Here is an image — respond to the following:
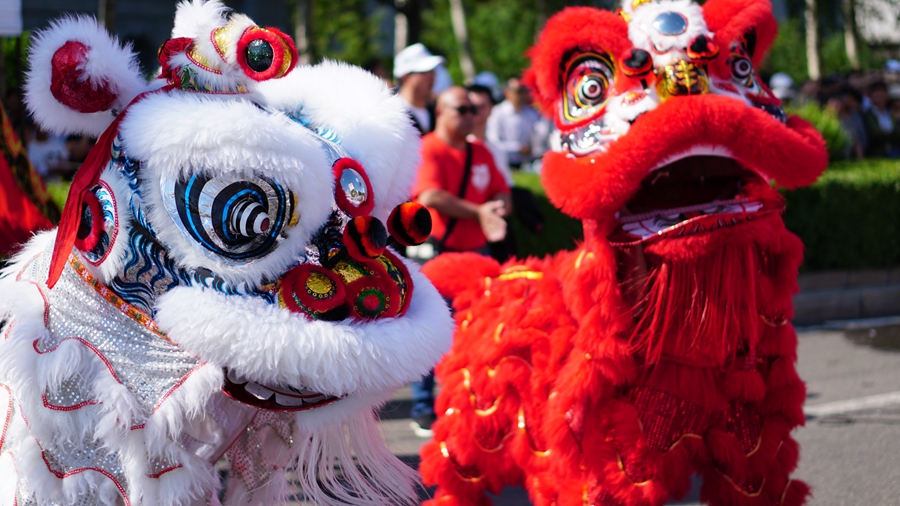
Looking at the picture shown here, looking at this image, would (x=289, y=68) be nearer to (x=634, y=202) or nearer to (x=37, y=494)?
(x=37, y=494)

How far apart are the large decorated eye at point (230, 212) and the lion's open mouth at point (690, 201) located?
133cm

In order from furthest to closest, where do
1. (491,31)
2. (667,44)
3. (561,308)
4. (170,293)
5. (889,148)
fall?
1. (491,31)
2. (889,148)
3. (561,308)
4. (667,44)
5. (170,293)

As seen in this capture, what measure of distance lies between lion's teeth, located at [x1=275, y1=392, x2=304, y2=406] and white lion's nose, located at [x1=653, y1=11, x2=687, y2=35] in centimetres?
160

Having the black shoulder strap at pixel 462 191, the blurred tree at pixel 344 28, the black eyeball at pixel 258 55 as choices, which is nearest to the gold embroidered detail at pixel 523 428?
the black eyeball at pixel 258 55

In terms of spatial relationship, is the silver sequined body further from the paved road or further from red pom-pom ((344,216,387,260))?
the paved road

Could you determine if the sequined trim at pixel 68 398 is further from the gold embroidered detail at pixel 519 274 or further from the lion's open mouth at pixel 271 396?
the gold embroidered detail at pixel 519 274

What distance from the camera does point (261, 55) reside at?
174 centimetres

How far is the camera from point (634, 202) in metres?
2.75

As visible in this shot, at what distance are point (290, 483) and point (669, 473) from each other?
1208 mm

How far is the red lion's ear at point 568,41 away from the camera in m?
2.75

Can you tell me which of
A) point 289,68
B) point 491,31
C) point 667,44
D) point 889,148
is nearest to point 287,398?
point 289,68

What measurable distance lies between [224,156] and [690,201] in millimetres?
1570

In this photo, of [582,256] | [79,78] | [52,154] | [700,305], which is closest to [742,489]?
[700,305]

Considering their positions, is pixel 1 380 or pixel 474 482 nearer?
pixel 1 380
